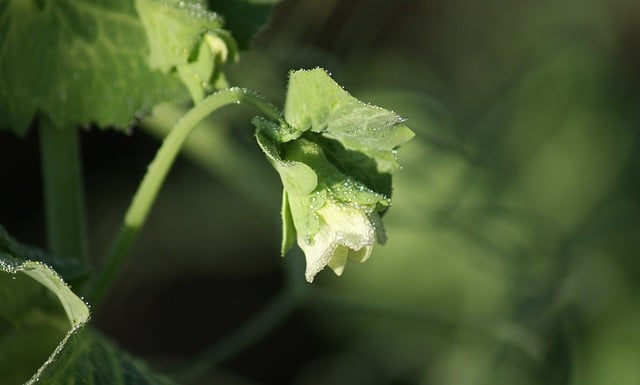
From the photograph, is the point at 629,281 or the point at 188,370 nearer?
the point at 188,370

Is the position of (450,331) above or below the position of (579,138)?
below

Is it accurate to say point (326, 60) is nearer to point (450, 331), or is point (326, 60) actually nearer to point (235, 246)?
point (450, 331)

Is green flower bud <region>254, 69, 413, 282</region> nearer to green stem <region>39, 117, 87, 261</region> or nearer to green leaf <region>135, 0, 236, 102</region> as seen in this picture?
green leaf <region>135, 0, 236, 102</region>

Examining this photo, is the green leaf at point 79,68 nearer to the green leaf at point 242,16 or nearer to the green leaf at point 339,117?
the green leaf at point 242,16

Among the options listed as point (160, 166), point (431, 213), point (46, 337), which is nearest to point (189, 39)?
point (160, 166)

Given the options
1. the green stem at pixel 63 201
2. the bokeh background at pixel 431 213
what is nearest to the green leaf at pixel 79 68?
the green stem at pixel 63 201

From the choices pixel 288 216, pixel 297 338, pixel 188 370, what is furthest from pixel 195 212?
pixel 288 216
